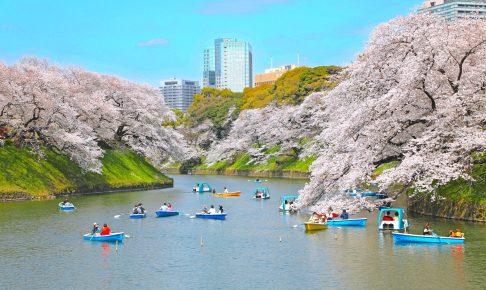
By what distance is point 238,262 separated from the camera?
33469 mm

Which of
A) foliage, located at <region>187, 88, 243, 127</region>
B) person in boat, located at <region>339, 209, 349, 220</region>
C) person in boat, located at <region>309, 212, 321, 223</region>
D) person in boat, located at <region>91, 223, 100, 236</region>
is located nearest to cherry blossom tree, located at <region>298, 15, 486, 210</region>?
person in boat, located at <region>309, 212, 321, 223</region>

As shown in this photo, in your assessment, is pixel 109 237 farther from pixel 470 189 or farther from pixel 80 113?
pixel 80 113

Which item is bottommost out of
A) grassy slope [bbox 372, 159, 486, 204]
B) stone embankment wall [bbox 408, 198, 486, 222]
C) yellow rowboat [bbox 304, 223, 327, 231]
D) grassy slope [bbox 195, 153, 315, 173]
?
yellow rowboat [bbox 304, 223, 327, 231]

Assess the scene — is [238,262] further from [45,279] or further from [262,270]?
[45,279]

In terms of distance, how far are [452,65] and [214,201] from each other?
34.6 metres

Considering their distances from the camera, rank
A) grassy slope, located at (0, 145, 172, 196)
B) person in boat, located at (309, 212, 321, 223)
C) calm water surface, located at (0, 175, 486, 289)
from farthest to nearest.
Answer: grassy slope, located at (0, 145, 172, 196)
person in boat, located at (309, 212, 321, 223)
calm water surface, located at (0, 175, 486, 289)

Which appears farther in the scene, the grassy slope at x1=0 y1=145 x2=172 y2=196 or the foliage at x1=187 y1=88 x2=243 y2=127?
the foliage at x1=187 y1=88 x2=243 y2=127

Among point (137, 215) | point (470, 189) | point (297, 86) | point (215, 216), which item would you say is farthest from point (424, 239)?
point (297, 86)

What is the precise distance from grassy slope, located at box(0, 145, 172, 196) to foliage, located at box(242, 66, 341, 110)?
159 ft

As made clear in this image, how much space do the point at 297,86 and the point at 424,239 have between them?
9956 cm

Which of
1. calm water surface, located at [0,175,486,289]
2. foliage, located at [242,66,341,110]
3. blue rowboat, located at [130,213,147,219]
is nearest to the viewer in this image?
calm water surface, located at [0,175,486,289]

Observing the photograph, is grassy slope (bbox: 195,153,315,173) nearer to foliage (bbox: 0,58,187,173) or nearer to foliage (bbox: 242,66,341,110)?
foliage (bbox: 242,66,341,110)

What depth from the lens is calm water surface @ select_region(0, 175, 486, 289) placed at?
2892cm

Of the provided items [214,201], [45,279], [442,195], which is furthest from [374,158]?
[214,201]
